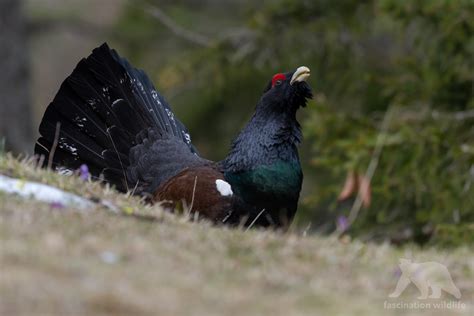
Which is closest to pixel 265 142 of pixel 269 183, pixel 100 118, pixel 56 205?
pixel 269 183

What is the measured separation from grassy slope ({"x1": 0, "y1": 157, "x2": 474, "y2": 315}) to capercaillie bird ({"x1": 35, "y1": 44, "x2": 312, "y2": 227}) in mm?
1629

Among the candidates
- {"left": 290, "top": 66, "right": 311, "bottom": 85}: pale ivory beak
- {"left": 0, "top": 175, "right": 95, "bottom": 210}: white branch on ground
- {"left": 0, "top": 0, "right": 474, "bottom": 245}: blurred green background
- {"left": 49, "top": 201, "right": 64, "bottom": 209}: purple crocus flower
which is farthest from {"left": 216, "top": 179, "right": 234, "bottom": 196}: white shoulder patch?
{"left": 49, "top": 201, "right": 64, "bottom": 209}: purple crocus flower

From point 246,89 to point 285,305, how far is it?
41.2ft

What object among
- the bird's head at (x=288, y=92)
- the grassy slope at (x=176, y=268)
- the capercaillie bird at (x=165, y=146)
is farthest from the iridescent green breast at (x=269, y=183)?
the grassy slope at (x=176, y=268)

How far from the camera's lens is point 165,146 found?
7.74m

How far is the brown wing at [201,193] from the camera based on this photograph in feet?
21.4

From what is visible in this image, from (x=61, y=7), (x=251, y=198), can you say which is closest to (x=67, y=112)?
(x=251, y=198)

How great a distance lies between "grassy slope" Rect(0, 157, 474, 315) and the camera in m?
3.43

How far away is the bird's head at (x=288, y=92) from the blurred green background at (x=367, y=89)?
1.92 meters

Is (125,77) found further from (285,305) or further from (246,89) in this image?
(246,89)

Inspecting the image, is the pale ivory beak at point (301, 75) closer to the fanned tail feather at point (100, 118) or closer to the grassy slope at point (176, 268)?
the fanned tail feather at point (100, 118)

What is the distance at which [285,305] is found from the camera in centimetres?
367

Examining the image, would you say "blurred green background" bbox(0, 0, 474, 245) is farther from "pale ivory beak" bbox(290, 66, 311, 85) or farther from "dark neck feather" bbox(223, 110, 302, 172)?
"pale ivory beak" bbox(290, 66, 311, 85)

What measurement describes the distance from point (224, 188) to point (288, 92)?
3.18 feet
